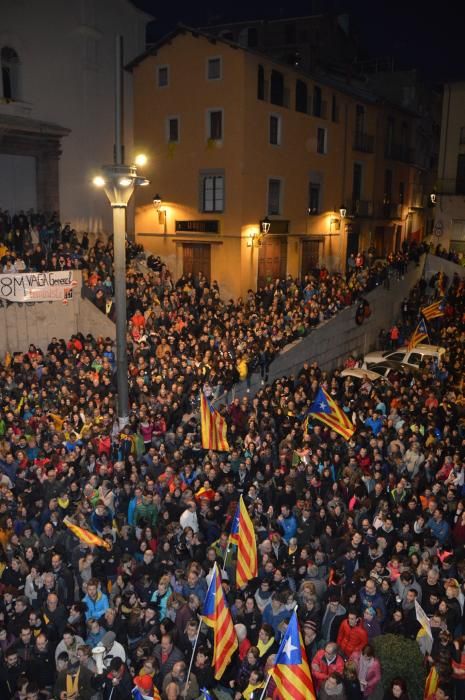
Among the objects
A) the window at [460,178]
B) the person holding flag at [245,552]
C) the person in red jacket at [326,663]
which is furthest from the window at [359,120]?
the person in red jacket at [326,663]

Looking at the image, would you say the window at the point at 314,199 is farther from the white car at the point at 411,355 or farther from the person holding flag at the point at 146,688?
the person holding flag at the point at 146,688

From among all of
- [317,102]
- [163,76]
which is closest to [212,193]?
[163,76]

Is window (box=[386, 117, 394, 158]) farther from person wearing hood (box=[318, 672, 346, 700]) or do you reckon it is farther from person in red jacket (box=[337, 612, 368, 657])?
person wearing hood (box=[318, 672, 346, 700])

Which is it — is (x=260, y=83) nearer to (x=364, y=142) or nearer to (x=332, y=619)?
(x=364, y=142)

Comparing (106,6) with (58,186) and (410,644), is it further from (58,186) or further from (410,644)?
(410,644)

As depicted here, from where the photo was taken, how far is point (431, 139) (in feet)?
151

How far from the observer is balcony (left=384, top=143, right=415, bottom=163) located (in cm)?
3803

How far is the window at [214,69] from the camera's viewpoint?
2566 cm

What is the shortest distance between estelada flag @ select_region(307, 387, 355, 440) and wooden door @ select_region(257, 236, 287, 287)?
13851mm

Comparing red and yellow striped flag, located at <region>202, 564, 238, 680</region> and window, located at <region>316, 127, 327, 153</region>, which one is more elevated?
window, located at <region>316, 127, 327, 153</region>

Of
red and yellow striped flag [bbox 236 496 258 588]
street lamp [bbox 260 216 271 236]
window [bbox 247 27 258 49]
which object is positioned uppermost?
window [bbox 247 27 258 49]

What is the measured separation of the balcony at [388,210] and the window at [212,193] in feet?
45.7

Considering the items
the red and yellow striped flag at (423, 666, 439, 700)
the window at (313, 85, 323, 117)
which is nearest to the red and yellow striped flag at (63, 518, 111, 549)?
the red and yellow striped flag at (423, 666, 439, 700)

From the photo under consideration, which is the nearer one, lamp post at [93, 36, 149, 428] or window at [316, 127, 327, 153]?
lamp post at [93, 36, 149, 428]
